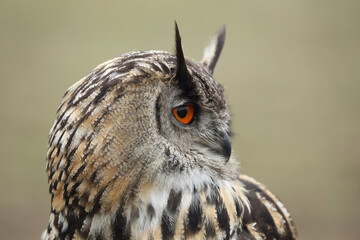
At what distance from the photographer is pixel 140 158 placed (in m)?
1.52

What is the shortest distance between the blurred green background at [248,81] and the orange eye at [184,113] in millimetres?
3821

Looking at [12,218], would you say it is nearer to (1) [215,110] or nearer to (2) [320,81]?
(1) [215,110]

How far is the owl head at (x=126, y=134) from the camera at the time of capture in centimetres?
149

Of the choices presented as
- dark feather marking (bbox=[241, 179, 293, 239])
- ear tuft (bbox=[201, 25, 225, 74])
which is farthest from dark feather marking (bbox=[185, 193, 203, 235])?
ear tuft (bbox=[201, 25, 225, 74])

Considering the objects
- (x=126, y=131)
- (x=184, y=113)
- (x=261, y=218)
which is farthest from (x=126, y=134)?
(x=261, y=218)

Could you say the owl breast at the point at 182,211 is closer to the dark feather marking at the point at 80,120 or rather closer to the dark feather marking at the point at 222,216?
the dark feather marking at the point at 222,216

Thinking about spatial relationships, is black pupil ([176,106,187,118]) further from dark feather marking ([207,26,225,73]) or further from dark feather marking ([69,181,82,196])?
dark feather marking ([207,26,225,73])

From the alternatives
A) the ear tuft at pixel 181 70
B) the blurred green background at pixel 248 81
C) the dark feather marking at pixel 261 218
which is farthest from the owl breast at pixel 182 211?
the blurred green background at pixel 248 81

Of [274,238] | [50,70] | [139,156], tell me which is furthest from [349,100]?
[139,156]

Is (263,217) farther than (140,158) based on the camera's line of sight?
Yes

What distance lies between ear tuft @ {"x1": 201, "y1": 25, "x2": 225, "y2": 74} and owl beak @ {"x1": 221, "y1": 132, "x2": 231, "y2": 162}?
465 millimetres

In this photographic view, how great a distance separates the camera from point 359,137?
6777mm

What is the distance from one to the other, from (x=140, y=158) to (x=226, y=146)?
46cm

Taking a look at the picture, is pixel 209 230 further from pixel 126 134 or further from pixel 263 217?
pixel 126 134
